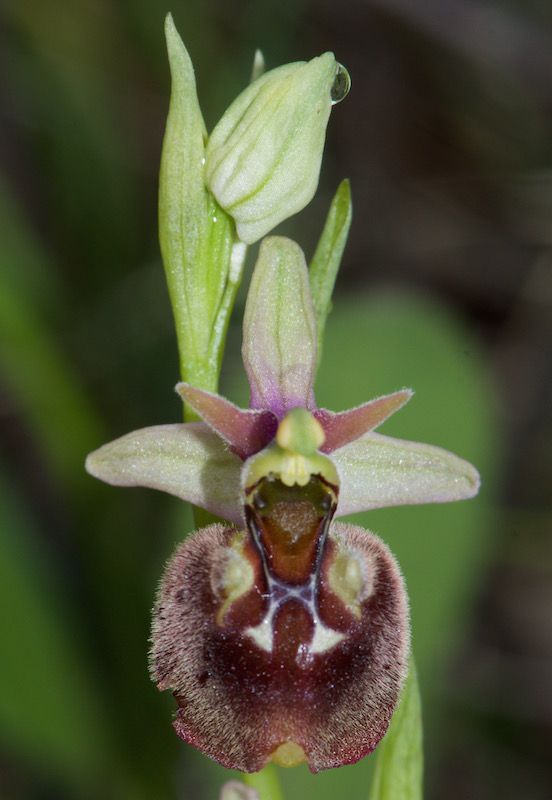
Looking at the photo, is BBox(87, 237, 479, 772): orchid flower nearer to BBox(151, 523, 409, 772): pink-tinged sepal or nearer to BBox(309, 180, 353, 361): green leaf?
BBox(151, 523, 409, 772): pink-tinged sepal

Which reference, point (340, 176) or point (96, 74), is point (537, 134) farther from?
point (96, 74)

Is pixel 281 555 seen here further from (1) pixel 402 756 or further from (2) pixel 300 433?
(1) pixel 402 756

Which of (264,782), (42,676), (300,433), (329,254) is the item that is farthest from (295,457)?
(42,676)

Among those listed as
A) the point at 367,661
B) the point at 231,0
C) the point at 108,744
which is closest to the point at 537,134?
the point at 231,0

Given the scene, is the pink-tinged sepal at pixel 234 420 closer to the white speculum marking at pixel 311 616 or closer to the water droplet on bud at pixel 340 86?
the white speculum marking at pixel 311 616

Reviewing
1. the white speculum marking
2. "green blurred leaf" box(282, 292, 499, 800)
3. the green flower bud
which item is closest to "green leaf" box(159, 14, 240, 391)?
the green flower bud

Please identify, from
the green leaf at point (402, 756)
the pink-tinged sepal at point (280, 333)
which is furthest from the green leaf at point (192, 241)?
the green leaf at point (402, 756)
